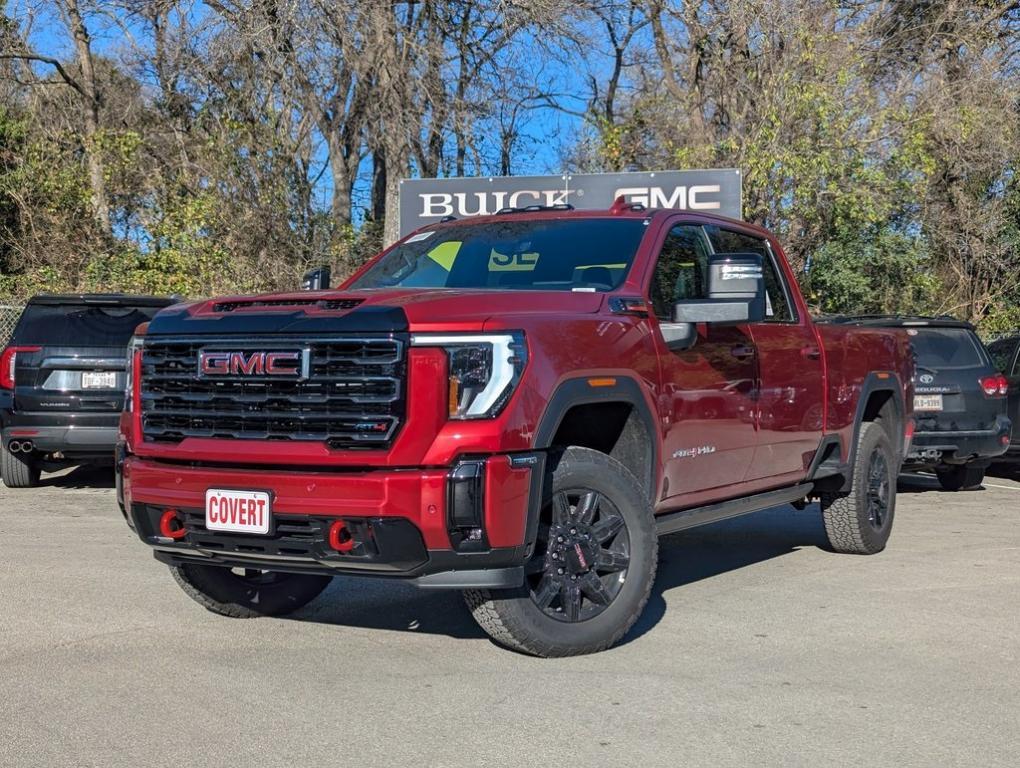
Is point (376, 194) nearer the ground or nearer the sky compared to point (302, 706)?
nearer the sky

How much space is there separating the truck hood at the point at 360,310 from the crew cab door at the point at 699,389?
26.3 inches

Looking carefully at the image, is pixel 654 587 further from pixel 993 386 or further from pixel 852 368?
pixel 993 386

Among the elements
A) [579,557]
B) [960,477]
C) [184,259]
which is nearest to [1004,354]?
[960,477]

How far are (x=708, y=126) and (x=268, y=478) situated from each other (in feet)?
64.9

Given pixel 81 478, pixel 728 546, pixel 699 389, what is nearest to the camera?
pixel 699 389

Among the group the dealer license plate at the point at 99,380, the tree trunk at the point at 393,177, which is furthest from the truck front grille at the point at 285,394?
the tree trunk at the point at 393,177

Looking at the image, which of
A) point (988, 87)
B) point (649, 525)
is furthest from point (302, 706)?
point (988, 87)

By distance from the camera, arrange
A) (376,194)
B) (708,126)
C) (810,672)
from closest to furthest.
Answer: (810,672) → (708,126) → (376,194)

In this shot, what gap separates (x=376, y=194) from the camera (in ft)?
95.8

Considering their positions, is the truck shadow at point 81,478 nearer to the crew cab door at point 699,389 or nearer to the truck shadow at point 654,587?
the truck shadow at point 654,587

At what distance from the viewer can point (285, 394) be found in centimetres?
525

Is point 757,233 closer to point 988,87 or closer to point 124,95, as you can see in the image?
point 988,87

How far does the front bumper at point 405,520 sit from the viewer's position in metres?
4.96

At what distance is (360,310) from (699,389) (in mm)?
1957
